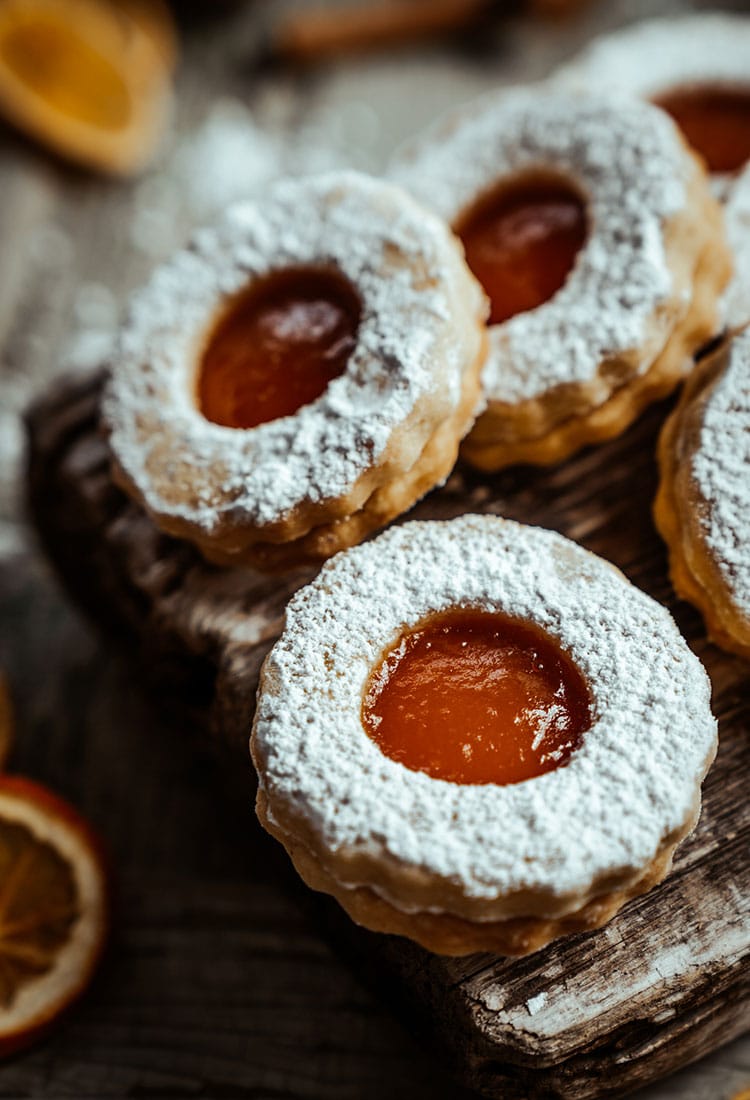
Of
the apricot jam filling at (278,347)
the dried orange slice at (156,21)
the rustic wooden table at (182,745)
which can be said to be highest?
the dried orange slice at (156,21)

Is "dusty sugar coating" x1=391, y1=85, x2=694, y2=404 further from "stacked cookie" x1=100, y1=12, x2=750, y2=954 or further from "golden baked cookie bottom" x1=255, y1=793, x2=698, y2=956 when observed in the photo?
"golden baked cookie bottom" x1=255, y1=793, x2=698, y2=956

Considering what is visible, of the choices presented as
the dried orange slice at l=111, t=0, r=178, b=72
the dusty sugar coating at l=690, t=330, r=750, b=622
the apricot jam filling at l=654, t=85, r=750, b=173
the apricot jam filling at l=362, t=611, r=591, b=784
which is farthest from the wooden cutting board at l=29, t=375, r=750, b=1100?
the dried orange slice at l=111, t=0, r=178, b=72

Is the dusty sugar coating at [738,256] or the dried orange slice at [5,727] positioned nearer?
the dusty sugar coating at [738,256]

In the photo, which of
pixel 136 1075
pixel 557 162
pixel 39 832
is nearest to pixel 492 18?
pixel 557 162

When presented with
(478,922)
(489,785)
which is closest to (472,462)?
(489,785)

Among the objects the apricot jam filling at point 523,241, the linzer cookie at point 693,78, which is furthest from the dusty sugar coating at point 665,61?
the apricot jam filling at point 523,241

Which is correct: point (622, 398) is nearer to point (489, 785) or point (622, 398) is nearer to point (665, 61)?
point (489, 785)

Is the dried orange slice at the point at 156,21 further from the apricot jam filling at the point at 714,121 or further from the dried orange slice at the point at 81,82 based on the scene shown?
the apricot jam filling at the point at 714,121
